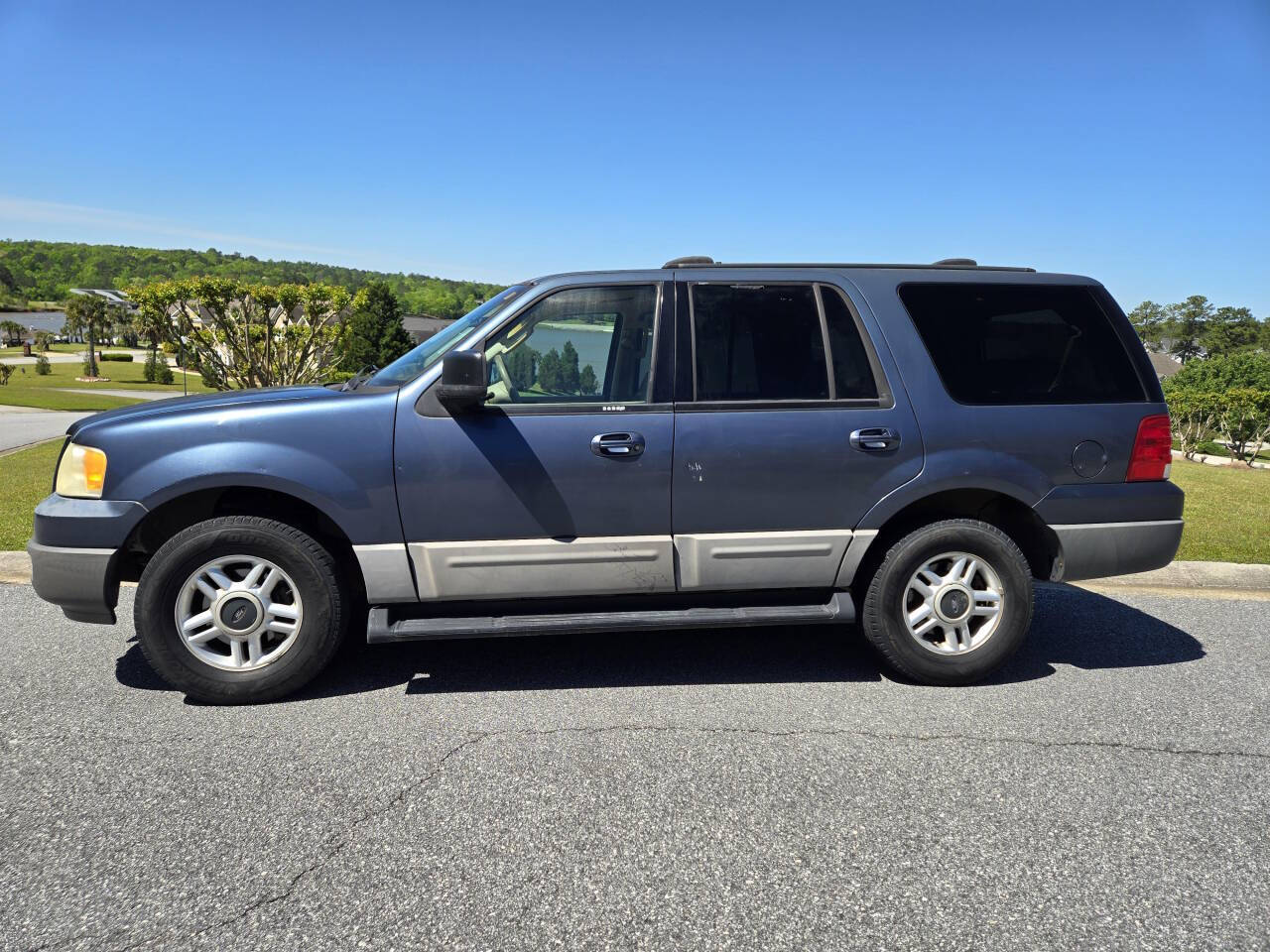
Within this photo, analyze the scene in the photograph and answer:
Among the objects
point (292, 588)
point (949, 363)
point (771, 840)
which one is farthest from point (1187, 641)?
point (292, 588)

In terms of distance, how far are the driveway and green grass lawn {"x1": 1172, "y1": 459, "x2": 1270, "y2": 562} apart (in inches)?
518

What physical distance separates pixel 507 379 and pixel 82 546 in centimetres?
199

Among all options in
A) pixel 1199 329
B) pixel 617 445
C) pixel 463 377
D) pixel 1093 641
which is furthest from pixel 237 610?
pixel 1199 329

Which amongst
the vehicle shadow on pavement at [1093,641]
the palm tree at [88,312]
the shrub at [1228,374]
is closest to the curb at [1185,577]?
the vehicle shadow on pavement at [1093,641]

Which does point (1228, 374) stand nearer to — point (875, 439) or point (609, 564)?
point (875, 439)

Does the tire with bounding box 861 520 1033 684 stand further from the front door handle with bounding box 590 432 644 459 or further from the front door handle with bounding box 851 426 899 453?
the front door handle with bounding box 590 432 644 459

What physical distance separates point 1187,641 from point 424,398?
14.4 ft

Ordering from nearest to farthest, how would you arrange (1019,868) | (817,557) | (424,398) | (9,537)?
(1019,868), (424,398), (817,557), (9,537)

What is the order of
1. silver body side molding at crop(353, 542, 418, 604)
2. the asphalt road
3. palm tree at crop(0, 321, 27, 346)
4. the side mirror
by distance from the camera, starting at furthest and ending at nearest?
palm tree at crop(0, 321, 27, 346), silver body side molding at crop(353, 542, 418, 604), the side mirror, the asphalt road

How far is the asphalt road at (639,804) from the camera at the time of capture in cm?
242

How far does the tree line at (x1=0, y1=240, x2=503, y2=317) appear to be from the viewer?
116 metres

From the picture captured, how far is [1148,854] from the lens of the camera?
109 inches

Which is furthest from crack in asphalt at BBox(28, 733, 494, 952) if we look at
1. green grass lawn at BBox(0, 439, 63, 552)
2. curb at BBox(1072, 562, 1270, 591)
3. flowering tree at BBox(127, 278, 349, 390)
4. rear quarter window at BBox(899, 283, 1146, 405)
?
flowering tree at BBox(127, 278, 349, 390)

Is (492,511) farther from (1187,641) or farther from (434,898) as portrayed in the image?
(1187,641)
